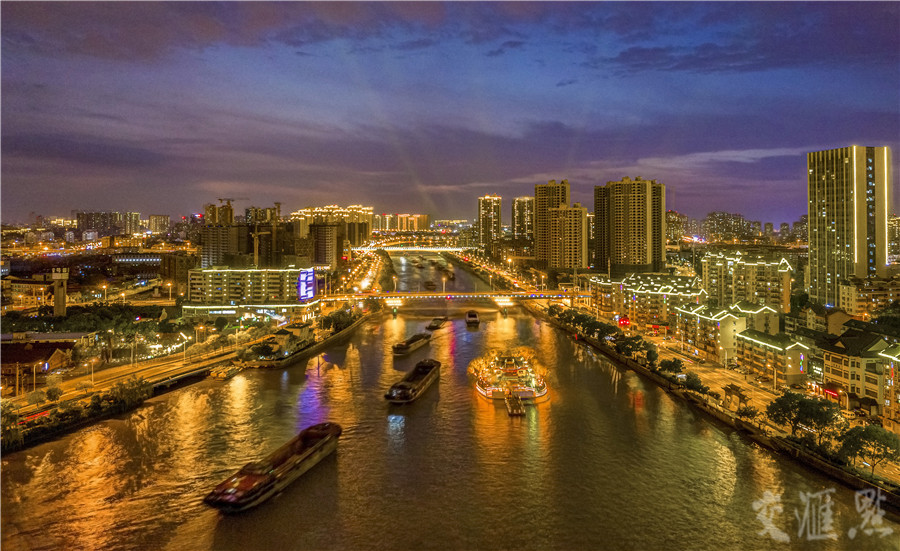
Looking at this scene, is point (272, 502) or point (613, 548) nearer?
point (613, 548)

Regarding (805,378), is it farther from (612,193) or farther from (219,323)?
(612,193)

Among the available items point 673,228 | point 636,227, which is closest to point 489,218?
point 673,228

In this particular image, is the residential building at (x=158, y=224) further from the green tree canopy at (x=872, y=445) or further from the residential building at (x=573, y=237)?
the green tree canopy at (x=872, y=445)

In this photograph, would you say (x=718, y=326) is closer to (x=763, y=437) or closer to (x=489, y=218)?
(x=763, y=437)

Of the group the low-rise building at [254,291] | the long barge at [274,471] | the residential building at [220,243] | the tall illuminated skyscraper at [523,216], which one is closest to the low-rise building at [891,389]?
the long barge at [274,471]

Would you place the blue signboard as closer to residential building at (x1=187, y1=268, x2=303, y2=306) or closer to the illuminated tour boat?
residential building at (x1=187, y1=268, x2=303, y2=306)

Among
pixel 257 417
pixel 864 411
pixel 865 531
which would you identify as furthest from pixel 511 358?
pixel 865 531
